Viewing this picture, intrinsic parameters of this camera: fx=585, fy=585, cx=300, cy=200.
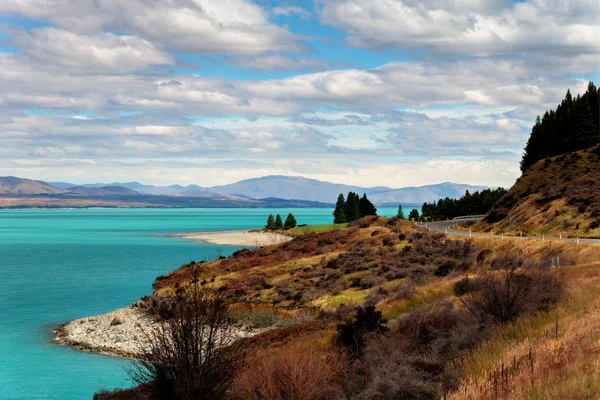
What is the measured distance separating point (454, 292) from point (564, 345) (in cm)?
1555

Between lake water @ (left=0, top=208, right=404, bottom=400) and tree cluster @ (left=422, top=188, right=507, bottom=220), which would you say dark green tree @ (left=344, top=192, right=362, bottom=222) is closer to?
tree cluster @ (left=422, top=188, right=507, bottom=220)

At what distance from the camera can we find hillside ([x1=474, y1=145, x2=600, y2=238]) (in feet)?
199

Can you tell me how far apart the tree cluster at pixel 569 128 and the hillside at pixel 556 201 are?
17.9 feet

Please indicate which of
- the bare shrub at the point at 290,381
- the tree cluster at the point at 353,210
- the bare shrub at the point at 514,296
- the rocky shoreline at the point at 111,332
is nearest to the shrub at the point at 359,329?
the bare shrub at the point at 514,296

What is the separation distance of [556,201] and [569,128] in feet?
118

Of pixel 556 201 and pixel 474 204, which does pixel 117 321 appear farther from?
pixel 474 204

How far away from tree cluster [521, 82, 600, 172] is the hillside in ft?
17.9

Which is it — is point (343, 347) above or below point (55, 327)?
above

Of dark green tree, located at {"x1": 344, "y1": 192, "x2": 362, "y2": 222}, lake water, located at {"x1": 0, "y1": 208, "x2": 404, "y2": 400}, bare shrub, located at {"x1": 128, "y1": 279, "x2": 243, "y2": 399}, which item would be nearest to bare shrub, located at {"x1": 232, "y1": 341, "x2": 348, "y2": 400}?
bare shrub, located at {"x1": 128, "y1": 279, "x2": 243, "y2": 399}

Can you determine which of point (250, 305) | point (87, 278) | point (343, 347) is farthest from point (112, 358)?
point (87, 278)

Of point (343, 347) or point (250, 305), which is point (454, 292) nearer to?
point (343, 347)

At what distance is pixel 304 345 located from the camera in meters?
23.7

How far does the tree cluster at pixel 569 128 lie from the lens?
94250mm

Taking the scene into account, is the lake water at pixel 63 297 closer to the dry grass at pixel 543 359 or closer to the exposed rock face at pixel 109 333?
the exposed rock face at pixel 109 333
